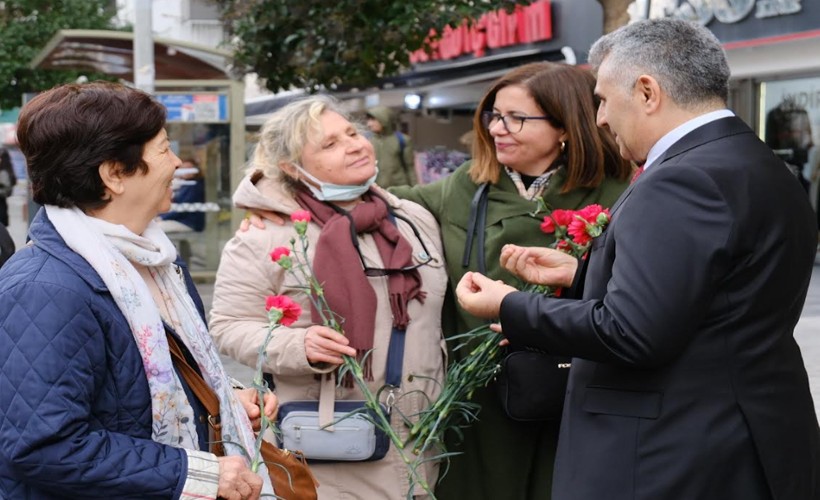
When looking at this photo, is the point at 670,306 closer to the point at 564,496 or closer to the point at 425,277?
the point at 564,496

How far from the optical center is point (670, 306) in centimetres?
232

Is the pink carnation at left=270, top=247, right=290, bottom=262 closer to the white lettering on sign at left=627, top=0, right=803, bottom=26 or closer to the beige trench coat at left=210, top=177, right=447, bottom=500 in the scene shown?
the beige trench coat at left=210, top=177, right=447, bottom=500

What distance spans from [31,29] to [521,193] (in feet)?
88.2

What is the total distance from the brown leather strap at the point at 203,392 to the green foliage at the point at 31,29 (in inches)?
1027

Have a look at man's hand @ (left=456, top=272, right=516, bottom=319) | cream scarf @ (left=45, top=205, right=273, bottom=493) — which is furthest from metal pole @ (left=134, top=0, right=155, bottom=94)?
cream scarf @ (left=45, top=205, right=273, bottom=493)

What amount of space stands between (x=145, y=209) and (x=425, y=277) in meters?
1.33

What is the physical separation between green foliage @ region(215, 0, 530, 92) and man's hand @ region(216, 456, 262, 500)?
262 inches

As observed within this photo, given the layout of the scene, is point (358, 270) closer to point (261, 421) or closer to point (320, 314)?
Result: point (320, 314)

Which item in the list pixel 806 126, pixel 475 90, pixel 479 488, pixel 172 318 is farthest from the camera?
pixel 475 90

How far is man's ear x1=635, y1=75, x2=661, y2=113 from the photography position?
250cm

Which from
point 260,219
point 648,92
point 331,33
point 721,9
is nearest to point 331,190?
point 260,219

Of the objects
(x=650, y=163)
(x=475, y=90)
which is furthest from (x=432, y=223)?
(x=475, y=90)

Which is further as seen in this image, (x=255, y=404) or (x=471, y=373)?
(x=471, y=373)

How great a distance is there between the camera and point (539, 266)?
3.29m
